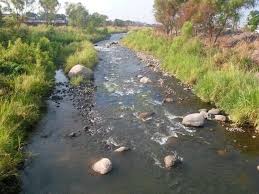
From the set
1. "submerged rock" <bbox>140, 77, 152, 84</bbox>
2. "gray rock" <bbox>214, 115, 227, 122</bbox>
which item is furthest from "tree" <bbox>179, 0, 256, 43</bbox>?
"gray rock" <bbox>214, 115, 227, 122</bbox>

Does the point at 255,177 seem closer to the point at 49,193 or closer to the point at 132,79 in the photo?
the point at 49,193

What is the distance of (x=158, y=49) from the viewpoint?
104ft

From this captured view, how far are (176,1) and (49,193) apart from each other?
110 feet

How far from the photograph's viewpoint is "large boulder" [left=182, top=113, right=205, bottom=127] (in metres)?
13.5

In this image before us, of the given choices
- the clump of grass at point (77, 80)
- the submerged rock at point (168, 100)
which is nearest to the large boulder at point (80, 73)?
the clump of grass at point (77, 80)

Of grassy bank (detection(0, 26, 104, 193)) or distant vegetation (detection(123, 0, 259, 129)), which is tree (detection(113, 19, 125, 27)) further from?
grassy bank (detection(0, 26, 104, 193))

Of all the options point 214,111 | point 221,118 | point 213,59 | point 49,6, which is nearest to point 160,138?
point 221,118

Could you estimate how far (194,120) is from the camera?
1362 centimetres

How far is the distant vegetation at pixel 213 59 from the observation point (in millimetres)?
14383

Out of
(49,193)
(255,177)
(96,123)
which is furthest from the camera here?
(96,123)

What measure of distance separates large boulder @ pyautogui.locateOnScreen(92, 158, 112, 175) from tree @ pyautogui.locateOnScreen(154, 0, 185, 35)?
31312mm

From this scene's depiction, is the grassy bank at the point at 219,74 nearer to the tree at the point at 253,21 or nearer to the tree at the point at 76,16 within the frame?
the tree at the point at 253,21

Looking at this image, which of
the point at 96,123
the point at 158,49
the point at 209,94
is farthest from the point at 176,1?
the point at 96,123

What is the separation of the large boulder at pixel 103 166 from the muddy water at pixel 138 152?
0.65ft
